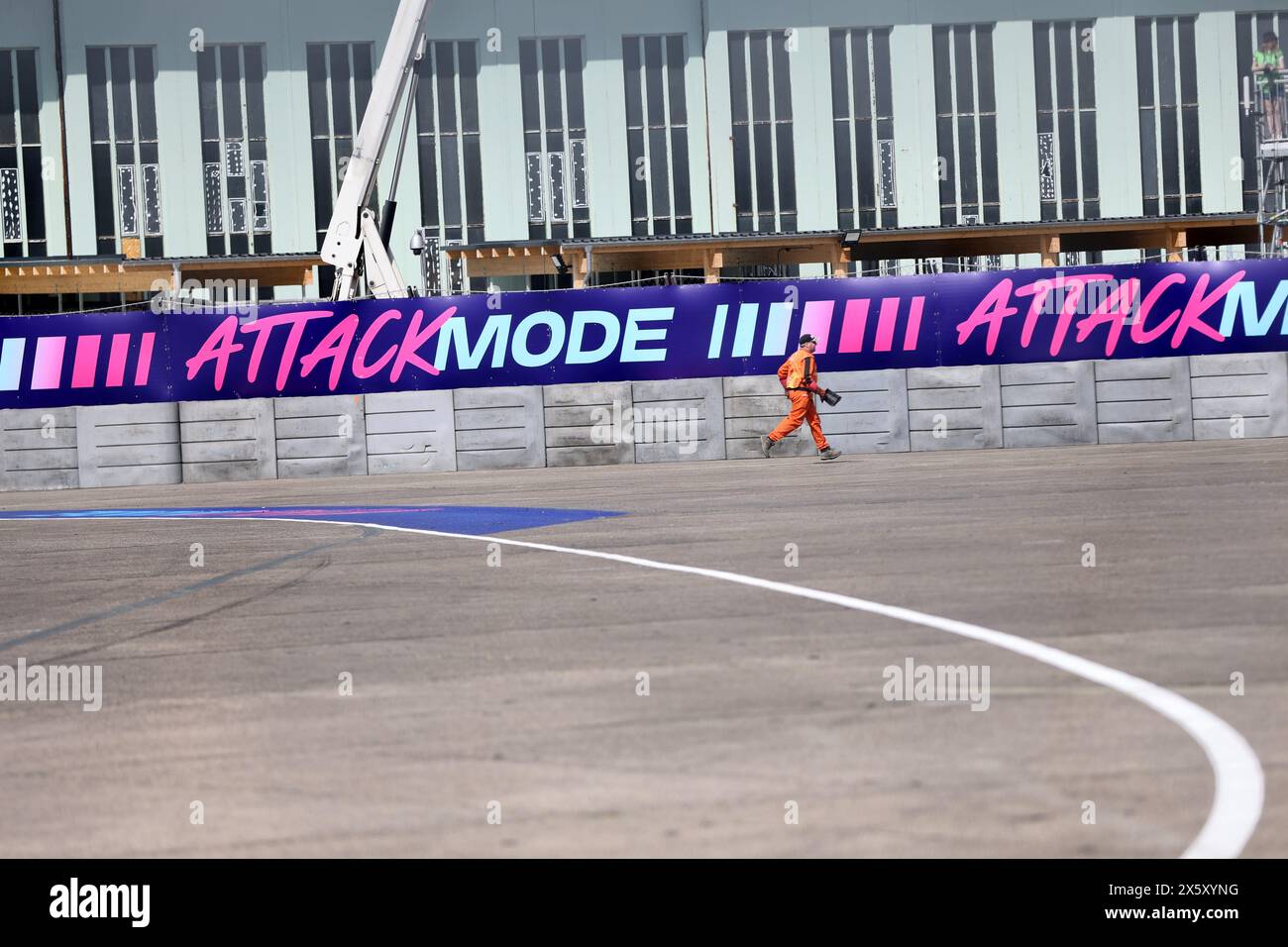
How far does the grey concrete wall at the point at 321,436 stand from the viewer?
1028 inches

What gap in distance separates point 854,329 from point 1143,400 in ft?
14.2

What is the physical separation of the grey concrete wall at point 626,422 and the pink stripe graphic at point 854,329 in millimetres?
442

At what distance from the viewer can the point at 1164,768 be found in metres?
5.45

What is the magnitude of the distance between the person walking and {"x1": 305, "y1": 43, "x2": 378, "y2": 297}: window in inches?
1117

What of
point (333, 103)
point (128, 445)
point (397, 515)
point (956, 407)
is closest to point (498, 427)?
point (128, 445)

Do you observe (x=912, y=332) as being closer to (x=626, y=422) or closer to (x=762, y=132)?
(x=626, y=422)

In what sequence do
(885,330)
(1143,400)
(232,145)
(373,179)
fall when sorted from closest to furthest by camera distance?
(1143,400)
(885,330)
(373,179)
(232,145)

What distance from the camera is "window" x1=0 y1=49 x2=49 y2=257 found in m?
49.4

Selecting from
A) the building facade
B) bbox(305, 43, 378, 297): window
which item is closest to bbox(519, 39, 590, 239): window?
the building facade

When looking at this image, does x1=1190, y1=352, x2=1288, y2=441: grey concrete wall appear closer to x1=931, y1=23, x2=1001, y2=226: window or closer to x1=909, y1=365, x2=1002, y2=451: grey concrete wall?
x1=909, y1=365, x2=1002, y2=451: grey concrete wall

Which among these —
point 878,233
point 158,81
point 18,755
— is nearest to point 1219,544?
point 18,755

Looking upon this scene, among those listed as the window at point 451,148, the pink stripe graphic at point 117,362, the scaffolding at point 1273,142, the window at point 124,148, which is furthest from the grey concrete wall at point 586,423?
the window at point 124,148

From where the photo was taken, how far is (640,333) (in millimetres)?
26031
